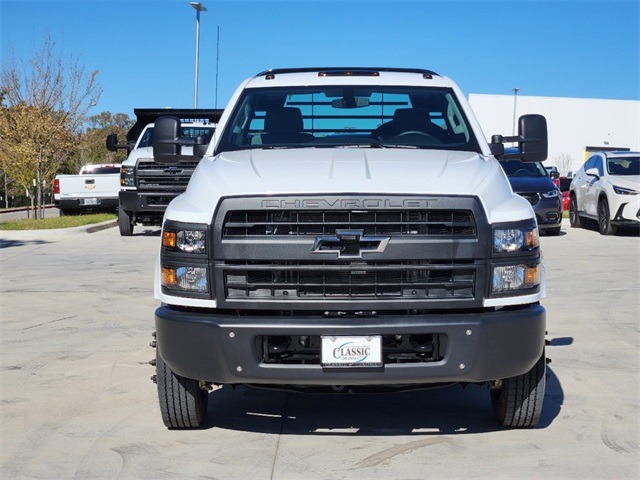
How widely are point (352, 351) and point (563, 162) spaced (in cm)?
6370

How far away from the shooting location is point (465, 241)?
4668 mm

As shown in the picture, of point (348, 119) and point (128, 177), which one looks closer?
point (348, 119)

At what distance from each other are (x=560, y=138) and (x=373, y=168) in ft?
214

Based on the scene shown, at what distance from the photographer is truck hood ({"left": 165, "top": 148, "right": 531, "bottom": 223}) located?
4.76 metres

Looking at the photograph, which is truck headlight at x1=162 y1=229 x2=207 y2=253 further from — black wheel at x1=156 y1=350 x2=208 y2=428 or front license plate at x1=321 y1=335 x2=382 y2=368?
front license plate at x1=321 y1=335 x2=382 y2=368

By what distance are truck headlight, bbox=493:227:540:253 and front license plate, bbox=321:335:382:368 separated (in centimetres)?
75

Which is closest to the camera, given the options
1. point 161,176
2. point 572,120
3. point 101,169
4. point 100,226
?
point 161,176

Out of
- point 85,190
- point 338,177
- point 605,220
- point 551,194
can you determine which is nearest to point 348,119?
point 338,177

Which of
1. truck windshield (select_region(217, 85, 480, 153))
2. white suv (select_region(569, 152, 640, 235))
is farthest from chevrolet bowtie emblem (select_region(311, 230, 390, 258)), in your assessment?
white suv (select_region(569, 152, 640, 235))

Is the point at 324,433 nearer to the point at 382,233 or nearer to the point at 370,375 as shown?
the point at 370,375

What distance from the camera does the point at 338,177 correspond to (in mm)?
4867

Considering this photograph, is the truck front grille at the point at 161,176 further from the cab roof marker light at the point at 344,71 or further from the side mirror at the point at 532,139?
the side mirror at the point at 532,139

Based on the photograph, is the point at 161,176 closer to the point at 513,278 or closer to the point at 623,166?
the point at 623,166

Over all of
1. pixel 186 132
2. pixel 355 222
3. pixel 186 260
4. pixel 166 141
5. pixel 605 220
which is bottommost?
pixel 605 220
